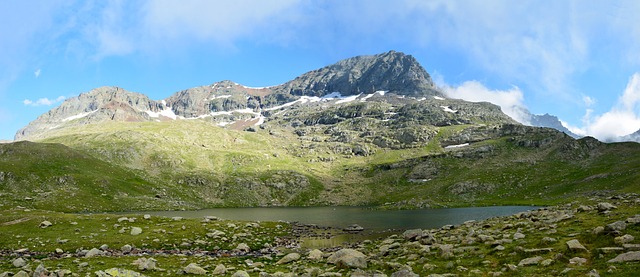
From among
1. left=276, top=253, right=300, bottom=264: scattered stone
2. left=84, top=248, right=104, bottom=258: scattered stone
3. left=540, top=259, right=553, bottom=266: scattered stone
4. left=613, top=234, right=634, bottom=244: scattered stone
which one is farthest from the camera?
left=84, top=248, right=104, bottom=258: scattered stone

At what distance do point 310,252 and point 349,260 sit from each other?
9752 mm

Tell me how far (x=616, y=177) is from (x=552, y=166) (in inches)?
2052

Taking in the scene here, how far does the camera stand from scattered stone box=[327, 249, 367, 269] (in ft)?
89.8

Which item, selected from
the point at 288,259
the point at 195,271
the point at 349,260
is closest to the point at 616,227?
the point at 349,260

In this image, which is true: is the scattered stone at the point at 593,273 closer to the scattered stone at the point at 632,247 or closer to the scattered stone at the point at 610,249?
the scattered stone at the point at 610,249

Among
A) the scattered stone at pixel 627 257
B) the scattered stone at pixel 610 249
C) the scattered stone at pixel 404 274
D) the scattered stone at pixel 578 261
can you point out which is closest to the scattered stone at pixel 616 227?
the scattered stone at pixel 610 249

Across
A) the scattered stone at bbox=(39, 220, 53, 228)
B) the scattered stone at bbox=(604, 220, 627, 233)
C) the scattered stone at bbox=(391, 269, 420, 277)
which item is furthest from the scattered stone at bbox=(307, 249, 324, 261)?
the scattered stone at bbox=(39, 220, 53, 228)

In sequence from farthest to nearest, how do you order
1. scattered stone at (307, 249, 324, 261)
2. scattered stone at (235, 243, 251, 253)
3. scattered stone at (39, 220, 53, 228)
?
1. scattered stone at (39, 220, 53, 228)
2. scattered stone at (235, 243, 251, 253)
3. scattered stone at (307, 249, 324, 261)

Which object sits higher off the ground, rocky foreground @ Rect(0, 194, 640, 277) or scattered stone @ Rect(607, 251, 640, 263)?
scattered stone @ Rect(607, 251, 640, 263)

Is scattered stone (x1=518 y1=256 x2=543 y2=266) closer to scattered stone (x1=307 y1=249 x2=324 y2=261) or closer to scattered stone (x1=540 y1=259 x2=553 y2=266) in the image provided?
scattered stone (x1=540 y1=259 x2=553 y2=266)

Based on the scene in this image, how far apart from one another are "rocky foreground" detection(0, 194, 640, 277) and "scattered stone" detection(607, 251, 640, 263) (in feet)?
0.13

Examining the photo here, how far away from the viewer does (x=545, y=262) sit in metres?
19.9

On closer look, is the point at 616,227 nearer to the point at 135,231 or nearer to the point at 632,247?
the point at 632,247

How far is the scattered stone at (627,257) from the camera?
17.6 meters
